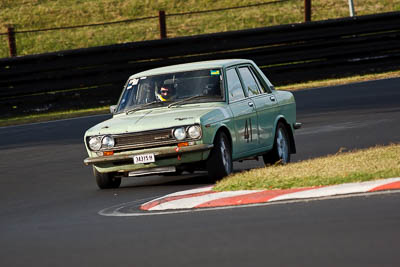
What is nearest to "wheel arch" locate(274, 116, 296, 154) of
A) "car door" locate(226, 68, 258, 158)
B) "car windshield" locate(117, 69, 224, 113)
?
"car door" locate(226, 68, 258, 158)

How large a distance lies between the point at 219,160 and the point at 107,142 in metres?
1.36

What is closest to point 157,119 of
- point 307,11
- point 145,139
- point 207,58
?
point 145,139

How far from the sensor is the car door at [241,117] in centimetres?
1180

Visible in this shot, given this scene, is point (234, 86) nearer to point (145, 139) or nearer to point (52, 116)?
point (145, 139)

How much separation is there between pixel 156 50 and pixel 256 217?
18.9 meters

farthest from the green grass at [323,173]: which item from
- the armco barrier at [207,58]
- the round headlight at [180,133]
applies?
the armco barrier at [207,58]

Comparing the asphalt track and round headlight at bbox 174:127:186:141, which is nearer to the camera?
the asphalt track

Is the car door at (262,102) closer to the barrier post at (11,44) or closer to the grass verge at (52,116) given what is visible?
the grass verge at (52,116)

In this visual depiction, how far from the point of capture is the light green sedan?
11.2 m

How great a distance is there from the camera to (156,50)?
87.7 ft

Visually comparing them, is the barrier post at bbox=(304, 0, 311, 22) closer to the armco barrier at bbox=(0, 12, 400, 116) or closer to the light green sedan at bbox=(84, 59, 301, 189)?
the armco barrier at bbox=(0, 12, 400, 116)

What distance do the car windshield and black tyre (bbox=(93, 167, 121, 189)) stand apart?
0.93m

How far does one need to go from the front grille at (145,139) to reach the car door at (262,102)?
1560 mm

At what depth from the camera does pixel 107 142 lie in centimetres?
1154
